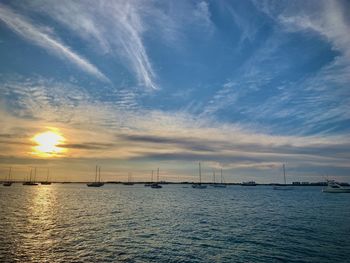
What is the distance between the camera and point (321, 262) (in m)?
25.2

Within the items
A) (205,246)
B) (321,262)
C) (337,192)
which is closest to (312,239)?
(321,262)

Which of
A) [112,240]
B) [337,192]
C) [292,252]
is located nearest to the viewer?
[292,252]

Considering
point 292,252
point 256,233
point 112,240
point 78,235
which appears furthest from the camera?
point 256,233

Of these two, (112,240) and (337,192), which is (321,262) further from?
(337,192)

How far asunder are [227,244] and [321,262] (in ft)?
33.7

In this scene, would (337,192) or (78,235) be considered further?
(337,192)

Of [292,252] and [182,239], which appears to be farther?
[182,239]

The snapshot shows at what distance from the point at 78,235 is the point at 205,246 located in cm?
1795

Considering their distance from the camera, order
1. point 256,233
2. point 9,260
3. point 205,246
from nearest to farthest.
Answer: point 9,260 → point 205,246 → point 256,233

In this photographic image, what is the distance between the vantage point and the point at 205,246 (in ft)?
102

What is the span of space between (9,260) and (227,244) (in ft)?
75.6

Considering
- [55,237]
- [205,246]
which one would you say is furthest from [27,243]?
[205,246]

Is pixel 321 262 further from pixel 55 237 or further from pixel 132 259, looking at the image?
pixel 55 237

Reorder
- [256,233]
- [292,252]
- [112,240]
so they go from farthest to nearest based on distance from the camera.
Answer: [256,233]
[112,240]
[292,252]
